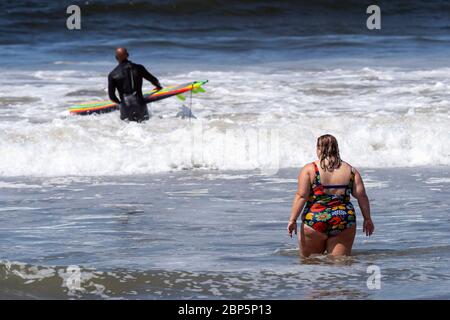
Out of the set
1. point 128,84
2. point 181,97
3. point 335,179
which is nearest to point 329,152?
point 335,179

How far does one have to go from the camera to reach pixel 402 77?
62.6 ft

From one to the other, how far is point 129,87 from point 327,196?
7562 millimetres

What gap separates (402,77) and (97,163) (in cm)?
825

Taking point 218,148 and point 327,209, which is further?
point 218,148

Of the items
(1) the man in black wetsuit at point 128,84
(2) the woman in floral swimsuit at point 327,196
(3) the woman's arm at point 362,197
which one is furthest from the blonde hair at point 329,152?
(1) the man in black wetsuit at point 128,84

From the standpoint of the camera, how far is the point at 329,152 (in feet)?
22.9

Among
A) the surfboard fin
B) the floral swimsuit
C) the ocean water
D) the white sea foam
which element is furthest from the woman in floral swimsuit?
the surfboard fin

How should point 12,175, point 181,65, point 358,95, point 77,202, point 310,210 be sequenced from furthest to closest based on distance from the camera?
1. point 181,65
2. point 358,95
3. point 12,175
4. point 77,202
5. point 310,210

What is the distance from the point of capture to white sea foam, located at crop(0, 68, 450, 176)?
42.4 ft

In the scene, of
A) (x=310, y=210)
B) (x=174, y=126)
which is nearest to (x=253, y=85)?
(x=174, y=126)

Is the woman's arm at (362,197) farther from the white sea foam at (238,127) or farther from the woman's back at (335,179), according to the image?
the white sea foam at (238,127)

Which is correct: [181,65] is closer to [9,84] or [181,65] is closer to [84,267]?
[9,84]

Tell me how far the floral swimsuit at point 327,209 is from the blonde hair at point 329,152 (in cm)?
8

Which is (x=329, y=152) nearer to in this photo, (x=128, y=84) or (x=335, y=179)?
(x=335, y=179)
